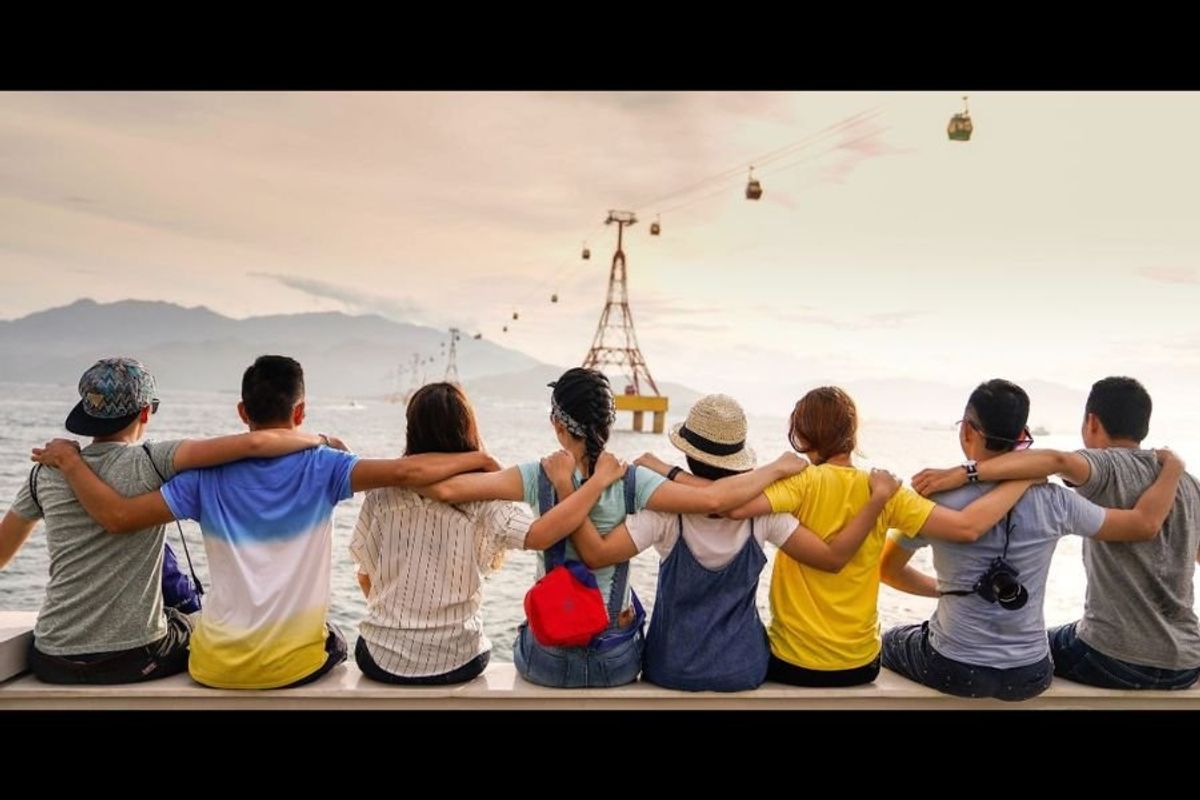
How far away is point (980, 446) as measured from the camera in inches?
91.0

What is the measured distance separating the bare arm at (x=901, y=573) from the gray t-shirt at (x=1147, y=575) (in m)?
0.46

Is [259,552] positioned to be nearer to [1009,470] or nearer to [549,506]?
[549,506]

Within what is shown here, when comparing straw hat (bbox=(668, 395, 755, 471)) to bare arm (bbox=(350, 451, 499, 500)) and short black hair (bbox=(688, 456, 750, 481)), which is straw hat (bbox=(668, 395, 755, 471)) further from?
bare arm (bbox=(350, 451, 499, 500))

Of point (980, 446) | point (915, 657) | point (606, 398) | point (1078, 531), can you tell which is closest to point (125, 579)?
point (606, 398)

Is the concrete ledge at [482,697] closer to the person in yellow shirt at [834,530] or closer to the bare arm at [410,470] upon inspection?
the person in yellow shirt at [834,530]

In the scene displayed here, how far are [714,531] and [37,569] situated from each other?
30.7 ft

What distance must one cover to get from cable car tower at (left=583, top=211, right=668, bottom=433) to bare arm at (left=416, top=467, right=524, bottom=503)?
54.8 m

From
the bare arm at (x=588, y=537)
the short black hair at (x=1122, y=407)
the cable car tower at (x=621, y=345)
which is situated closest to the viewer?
the bare arm at (x=588, y=537)

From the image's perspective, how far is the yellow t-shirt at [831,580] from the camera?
2211 millimetres

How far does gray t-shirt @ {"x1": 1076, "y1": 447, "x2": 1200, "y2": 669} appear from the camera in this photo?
236cm

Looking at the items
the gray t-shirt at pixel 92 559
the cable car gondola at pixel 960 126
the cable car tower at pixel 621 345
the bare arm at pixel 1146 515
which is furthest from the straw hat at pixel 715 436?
the cable car tower at pixel 621 345

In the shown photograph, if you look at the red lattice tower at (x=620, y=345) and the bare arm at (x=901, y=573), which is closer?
the bare arm at (x=901, y=573)

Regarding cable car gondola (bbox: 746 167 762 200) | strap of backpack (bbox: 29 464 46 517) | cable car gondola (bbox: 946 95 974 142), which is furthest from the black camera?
cable car gondola (bbox: 746 167 762 200)

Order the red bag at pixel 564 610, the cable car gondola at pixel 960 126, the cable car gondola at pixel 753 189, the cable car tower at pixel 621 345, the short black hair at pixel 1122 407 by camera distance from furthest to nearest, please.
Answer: the cable car tower at pixel 621 345 → the cable car gondola at pixel 753 189 → the cable car gondola at pixel 960 126 → the short black hair at pixel 1122 407 → the red bag at pixel 564 610
